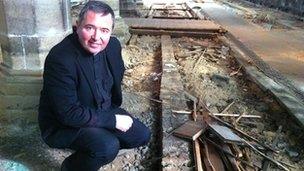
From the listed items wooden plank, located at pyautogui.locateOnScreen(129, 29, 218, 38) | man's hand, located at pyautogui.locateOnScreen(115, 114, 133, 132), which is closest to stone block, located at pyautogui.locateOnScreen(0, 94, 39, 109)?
man's hand, located at pyautogui.locateOnScreen(115, 114, 133, 132)

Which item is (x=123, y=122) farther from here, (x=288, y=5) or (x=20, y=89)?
(x=288, y=5)

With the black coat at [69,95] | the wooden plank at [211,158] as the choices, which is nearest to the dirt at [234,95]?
the wooden plank at [211,158]

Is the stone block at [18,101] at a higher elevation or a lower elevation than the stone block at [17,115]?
higher

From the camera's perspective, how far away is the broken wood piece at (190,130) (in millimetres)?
3311

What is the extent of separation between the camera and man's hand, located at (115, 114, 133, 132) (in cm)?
286

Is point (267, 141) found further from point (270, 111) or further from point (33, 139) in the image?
point (33, 139)

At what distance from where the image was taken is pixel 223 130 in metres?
3.39

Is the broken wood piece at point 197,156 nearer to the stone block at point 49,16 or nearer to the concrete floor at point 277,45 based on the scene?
the stone block at point 49,16

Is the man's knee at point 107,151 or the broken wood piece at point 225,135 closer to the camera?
the man's knee at point 107,151

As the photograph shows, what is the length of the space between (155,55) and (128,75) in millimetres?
1470

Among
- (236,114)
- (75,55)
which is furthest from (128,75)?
(75,55)

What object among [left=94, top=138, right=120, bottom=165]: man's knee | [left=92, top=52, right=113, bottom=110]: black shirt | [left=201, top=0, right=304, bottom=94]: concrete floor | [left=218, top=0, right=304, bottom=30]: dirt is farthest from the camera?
[left=218, top=0, right=304, bottom=30]: dirt

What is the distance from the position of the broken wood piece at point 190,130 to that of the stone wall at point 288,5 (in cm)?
1114

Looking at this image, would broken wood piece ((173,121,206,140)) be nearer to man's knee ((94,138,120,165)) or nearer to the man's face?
man's knee ((94,138,120,165))
